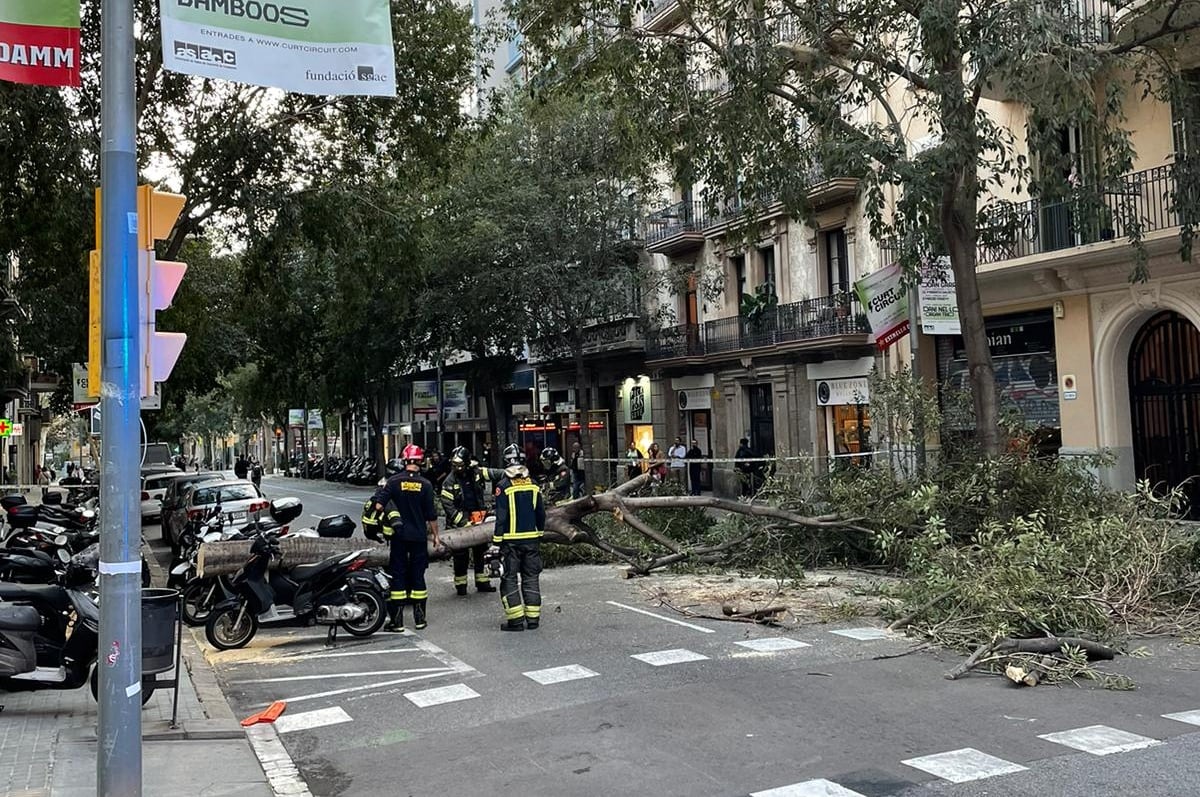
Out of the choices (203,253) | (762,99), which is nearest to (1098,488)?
(762,99)

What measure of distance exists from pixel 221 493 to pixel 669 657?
12.8m

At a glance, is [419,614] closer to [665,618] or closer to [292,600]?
[292,600]

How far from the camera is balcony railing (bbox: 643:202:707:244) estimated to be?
3083cm

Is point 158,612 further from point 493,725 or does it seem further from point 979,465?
Answer: point 979,465

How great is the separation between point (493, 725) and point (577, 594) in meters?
5.46

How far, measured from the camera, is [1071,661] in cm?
761

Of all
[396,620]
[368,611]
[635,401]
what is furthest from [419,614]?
[635,401]

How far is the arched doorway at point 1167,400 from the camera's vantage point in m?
17.5

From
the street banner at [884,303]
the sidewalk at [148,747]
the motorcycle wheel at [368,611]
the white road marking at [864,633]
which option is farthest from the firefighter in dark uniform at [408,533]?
the street banner at [884,303]

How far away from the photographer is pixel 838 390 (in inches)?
1017

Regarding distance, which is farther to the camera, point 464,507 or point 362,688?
point 464,507

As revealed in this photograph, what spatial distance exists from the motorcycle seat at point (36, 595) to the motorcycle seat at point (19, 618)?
217 mm

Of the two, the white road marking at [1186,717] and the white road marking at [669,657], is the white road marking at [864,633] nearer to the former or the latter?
the white road marking at [669,657]

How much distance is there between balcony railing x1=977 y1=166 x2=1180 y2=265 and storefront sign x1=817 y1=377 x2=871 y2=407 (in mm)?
6186
